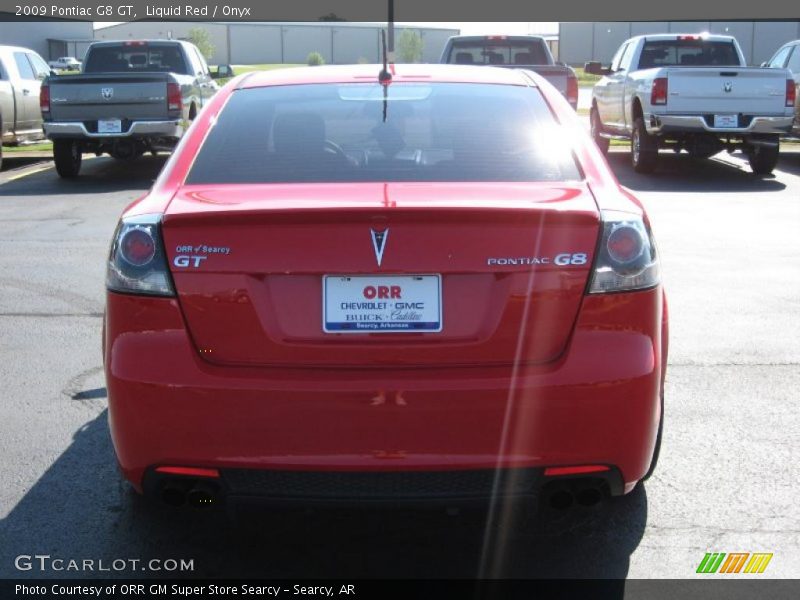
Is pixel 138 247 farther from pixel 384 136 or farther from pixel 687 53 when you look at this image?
pixel 687 53

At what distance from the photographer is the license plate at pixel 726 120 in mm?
15344

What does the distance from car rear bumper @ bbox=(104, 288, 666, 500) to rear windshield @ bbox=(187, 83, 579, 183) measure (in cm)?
71

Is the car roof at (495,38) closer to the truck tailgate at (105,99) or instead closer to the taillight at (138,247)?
the truck tailgate at (105,99)

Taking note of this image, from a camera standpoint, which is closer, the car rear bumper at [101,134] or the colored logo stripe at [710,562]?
the colored logo stripe at [710,562]

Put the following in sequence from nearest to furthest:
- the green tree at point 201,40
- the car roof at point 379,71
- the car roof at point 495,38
→ the car roof at point 379,71
the car roof at point 495,38
the green tree at point 201,40

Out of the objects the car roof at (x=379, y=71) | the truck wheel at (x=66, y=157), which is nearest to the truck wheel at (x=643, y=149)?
the truck wheel at (x=66, y=157)

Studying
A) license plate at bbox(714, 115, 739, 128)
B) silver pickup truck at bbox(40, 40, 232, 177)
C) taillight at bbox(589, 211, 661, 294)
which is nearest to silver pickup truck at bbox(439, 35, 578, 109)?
license plate at bbox(714, 115, 739, 128)

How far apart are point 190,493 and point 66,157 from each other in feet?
43.1

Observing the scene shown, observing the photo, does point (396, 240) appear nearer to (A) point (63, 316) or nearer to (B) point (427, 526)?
(B) point (427, 526)

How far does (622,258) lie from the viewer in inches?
133

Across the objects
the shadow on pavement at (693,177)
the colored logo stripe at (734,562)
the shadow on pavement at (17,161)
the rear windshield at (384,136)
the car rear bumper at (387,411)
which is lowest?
the shadow on pavement at (17,161)

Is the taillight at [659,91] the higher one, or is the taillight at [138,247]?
→ the taillight at [138,247]

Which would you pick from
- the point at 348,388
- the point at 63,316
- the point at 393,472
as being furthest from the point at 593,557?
the point at 63,316

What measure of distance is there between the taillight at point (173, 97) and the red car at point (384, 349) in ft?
40.2
